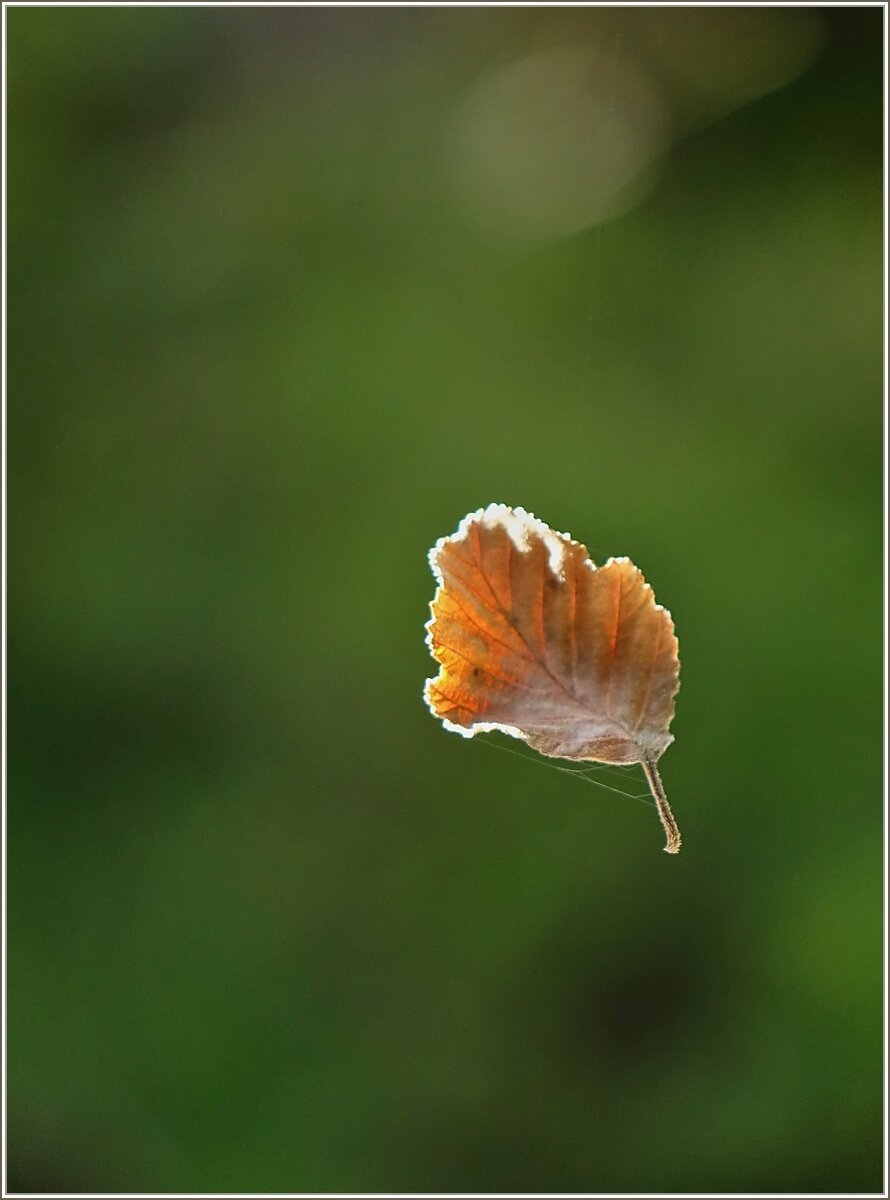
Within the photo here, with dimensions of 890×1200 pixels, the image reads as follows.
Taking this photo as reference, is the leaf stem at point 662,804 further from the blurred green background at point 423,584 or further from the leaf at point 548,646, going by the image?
the blurred green background at point 423,584

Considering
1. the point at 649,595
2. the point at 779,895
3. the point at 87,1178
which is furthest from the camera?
the point at 87,1178

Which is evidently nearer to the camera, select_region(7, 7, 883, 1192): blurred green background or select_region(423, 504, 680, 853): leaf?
select_region(423, 504, 680, 853): leaf

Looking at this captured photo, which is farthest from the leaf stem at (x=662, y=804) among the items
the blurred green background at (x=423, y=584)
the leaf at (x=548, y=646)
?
the blurred green background at (x=423, y=584)

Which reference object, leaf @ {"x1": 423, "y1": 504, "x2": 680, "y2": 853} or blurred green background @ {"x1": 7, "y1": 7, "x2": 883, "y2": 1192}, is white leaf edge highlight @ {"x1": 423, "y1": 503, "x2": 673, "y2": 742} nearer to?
leaf @ {"x1": 423, "y1": 504, "x2": 680, "y2": 853}

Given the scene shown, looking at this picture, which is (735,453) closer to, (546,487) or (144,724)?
(546,487)

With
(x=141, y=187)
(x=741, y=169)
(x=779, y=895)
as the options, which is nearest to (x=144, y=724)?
(x=141, y=187)

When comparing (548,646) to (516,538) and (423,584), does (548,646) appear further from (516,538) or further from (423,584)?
(423,584)

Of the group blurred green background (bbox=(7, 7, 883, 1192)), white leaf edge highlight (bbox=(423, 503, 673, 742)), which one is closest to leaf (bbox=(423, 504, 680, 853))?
white leaf edge highlight (bbox=(423, 503, 673, 742))
